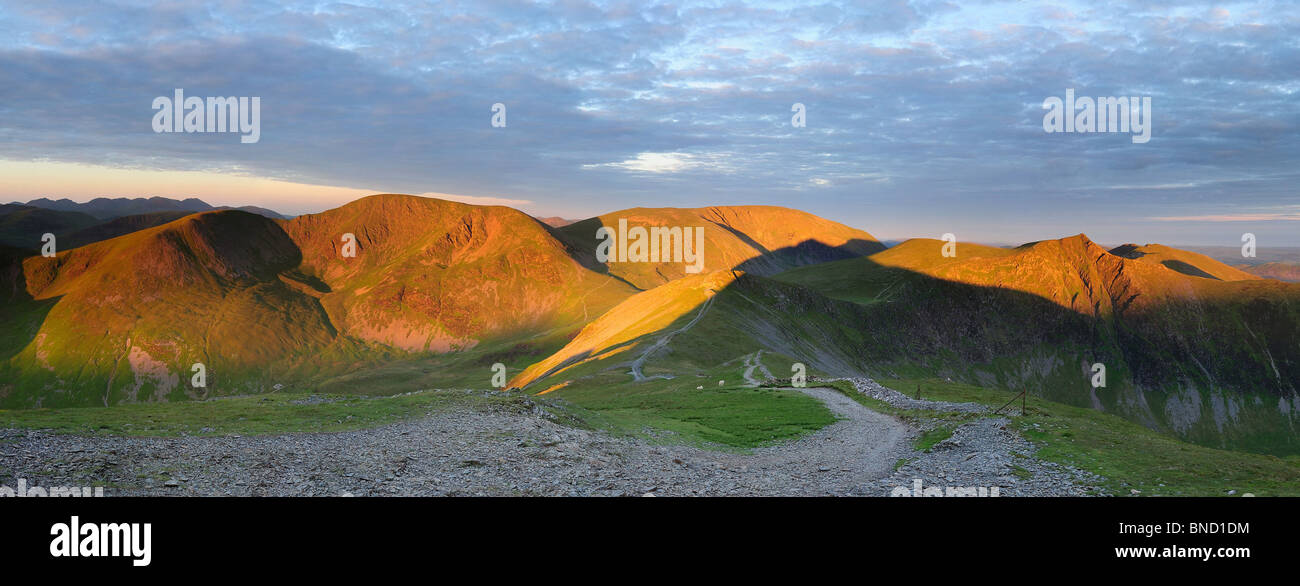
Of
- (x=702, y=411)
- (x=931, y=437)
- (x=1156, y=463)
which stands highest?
(x=1156, y=463)

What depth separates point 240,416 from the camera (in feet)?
145

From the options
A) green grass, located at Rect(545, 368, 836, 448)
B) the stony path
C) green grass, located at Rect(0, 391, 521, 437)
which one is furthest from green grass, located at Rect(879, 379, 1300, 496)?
green grass, located at Rect(0, 391, 521, 437)

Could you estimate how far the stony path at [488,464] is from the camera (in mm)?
26812

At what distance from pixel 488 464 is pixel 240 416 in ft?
77.4

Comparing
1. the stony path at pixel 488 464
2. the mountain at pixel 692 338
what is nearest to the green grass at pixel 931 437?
the stony path at pixel 488 464

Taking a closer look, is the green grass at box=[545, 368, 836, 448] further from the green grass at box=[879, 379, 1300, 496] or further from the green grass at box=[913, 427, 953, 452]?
the green grass at box=[879, 379, 1300, 496]

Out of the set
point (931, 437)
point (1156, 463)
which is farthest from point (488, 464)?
point (1156, 463)

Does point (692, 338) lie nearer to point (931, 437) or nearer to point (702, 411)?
point (702, 411)

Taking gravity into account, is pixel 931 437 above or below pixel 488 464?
below

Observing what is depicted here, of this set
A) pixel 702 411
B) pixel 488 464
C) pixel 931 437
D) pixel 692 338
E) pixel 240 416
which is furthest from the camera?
pixel 692 338

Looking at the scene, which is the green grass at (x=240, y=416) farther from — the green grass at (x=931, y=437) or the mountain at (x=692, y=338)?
the mountain at (x=692, y=338)
